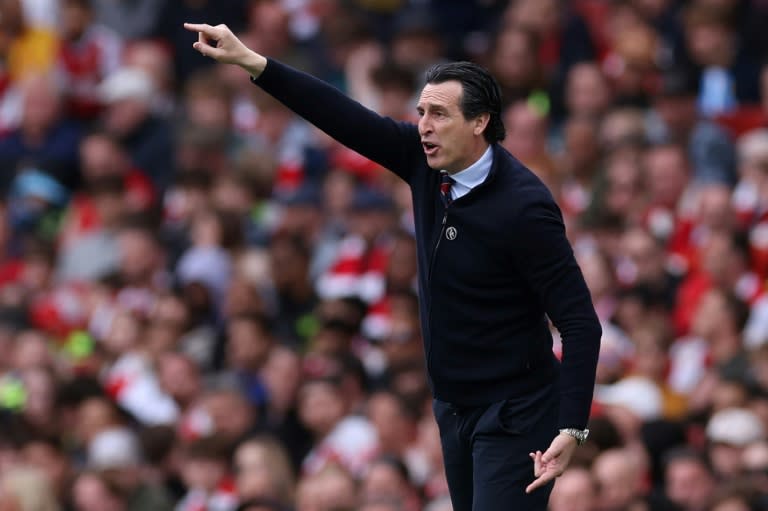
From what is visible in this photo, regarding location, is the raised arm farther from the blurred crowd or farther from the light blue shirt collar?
the blurred crowd

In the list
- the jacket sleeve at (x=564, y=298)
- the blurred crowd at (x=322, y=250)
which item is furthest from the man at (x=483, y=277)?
the blurred crowd at (x=322, y=250)

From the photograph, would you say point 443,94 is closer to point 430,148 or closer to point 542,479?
point 430,148

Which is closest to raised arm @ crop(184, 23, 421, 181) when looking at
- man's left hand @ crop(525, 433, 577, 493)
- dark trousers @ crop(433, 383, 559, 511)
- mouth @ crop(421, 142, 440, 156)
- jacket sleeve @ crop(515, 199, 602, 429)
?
mouth @ crop(421, 142, 440, 156)

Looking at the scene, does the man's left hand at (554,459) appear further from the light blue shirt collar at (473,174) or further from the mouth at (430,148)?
the mouth at (430,148)

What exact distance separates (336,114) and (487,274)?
2.30ft

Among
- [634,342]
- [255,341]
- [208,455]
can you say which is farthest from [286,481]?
[634,342]

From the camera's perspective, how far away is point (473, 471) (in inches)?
215

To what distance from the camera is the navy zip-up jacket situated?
5.20m

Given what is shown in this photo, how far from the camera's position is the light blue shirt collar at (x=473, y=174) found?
5.32 m

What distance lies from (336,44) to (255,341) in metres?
3.28

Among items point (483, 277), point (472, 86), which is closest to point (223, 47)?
point (472, 86)

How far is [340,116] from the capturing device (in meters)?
5.42

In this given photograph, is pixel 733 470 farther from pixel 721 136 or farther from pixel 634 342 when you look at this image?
pixel 721 136

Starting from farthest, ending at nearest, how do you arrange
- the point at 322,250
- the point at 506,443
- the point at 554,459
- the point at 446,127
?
the point at 322,250 → the point at 506,443 → the point at 446,127 → the point at 554,459
